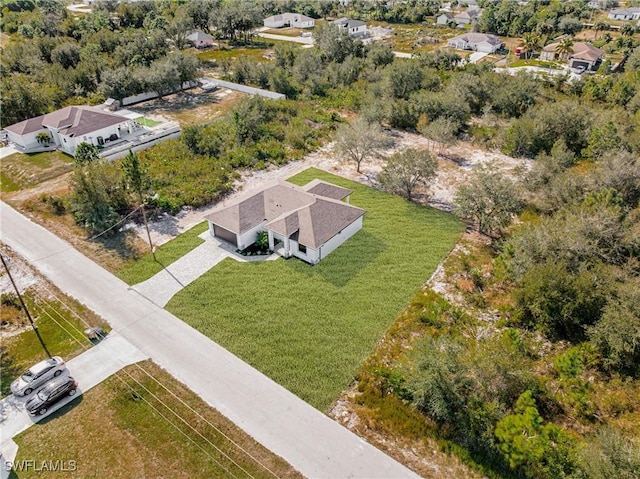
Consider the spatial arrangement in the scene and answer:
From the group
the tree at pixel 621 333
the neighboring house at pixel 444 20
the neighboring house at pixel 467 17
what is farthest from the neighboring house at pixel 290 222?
the neighboring house at pixel 467 17

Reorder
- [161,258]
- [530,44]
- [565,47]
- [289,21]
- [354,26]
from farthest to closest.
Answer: [289,21]
[354,26]
[530,44]
[565,47]
[161,258]

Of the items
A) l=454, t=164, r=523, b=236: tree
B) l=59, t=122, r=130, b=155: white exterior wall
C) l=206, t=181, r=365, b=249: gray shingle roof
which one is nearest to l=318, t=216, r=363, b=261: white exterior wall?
l=206, t=181, r=365, b=249: gray shingle roof

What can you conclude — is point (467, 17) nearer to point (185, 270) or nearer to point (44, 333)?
point (185, 270)

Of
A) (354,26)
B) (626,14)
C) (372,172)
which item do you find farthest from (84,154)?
(626,14)

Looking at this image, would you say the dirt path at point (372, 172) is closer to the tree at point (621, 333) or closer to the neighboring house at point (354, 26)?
the tree at point (621, 333)

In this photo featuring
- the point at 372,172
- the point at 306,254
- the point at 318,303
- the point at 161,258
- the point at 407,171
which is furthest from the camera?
the point at 372,172

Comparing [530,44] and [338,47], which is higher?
[338,47]

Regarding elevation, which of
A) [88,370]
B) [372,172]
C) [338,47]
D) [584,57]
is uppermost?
[338,47]

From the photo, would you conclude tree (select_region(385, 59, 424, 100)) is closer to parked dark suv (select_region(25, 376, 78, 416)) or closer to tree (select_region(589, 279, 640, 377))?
tree (select_region(589, 279, 640, 377))
